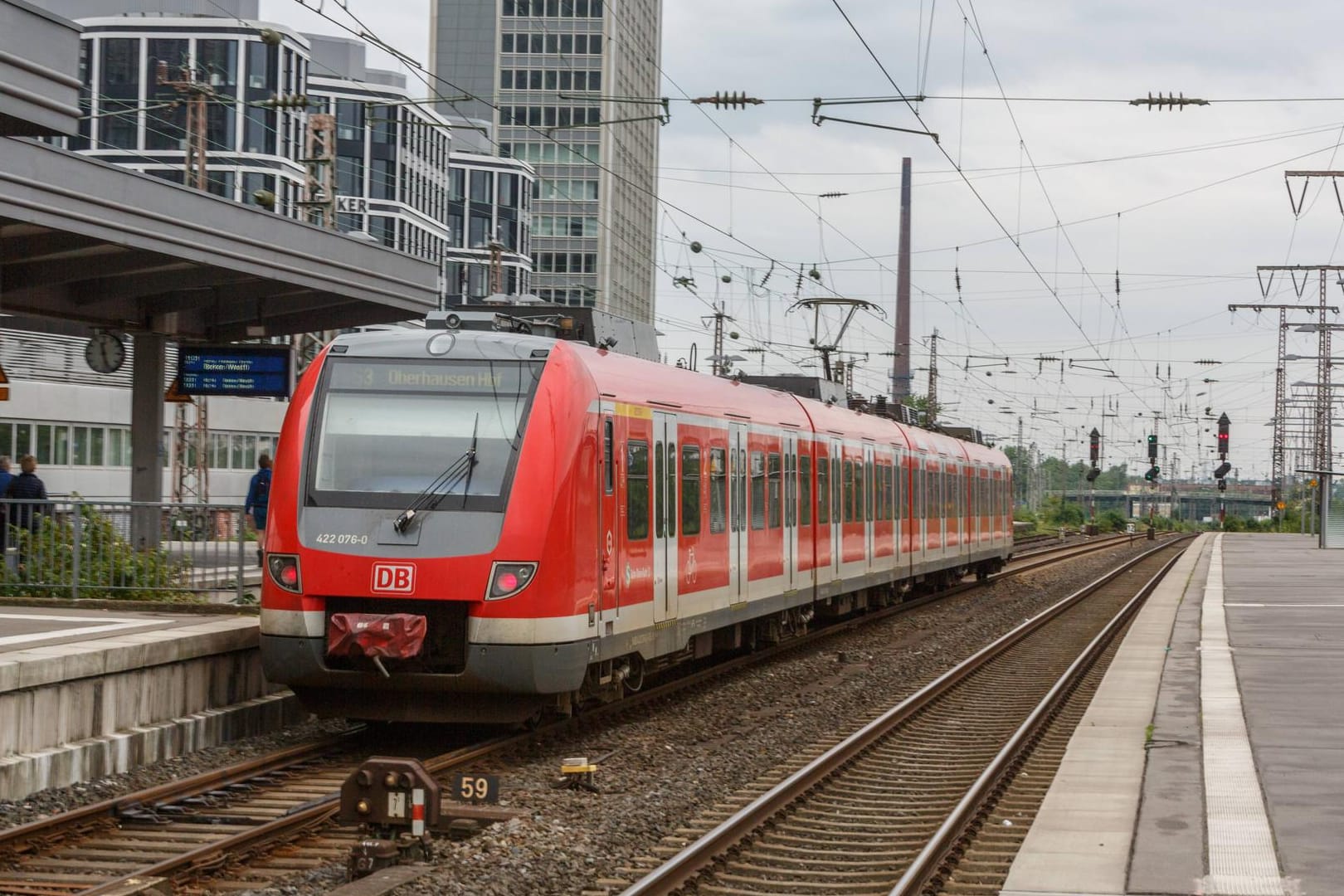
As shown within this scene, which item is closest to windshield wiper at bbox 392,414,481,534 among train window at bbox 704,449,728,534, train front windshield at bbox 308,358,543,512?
train front windshield at bbox 308,358,543,512

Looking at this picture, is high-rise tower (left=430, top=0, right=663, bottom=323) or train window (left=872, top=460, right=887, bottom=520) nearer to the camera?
train window (left=872, top=460, right=887, bottom=520)

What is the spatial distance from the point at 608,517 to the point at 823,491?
9.07m

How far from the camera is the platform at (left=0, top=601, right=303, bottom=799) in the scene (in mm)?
10016

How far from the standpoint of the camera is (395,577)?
11.4 m

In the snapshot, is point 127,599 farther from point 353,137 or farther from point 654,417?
point 353,137

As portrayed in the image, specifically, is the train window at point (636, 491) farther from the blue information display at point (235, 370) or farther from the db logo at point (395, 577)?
the blue information display at point (235, 370)

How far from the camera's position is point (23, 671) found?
32.6ft

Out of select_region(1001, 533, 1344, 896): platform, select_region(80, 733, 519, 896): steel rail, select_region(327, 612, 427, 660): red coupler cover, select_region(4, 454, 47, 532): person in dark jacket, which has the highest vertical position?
select_region(4, 454, 47, 532): person in dark jacket

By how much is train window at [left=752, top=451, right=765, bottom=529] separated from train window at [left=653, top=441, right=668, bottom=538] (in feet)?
11.0

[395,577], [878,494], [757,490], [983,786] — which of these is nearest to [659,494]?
[395,577]

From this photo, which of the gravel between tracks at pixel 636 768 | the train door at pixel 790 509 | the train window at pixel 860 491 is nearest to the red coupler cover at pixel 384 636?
the gravel between tracks at pixel 636 768

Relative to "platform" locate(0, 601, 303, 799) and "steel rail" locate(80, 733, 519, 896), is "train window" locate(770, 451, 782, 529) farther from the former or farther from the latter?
"steel rail" locate(80, 733, 519, 896)

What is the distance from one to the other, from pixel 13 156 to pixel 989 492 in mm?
26904

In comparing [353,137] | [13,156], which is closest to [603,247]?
[353,137]
